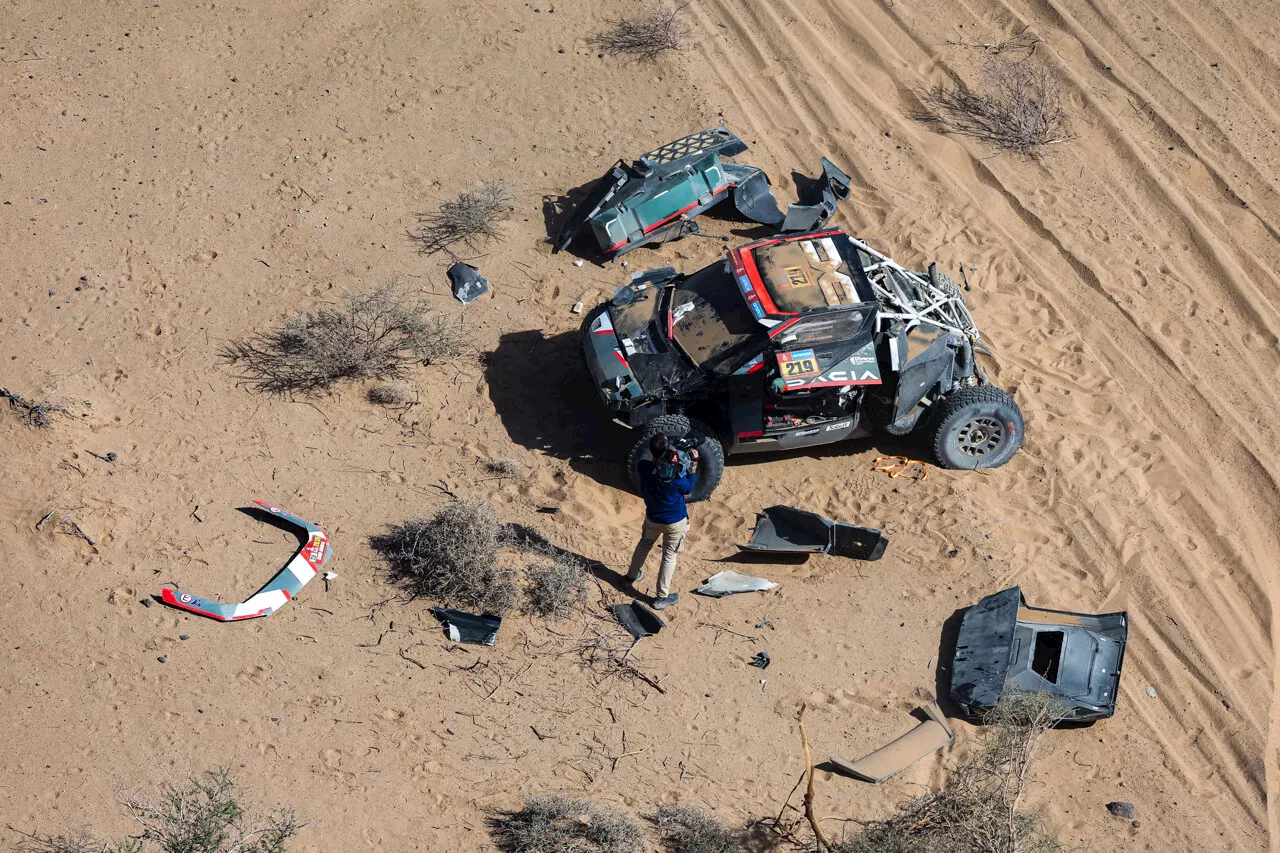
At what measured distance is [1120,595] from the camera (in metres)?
9.27

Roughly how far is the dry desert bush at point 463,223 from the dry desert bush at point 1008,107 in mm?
5587

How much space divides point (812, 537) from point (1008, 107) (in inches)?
272

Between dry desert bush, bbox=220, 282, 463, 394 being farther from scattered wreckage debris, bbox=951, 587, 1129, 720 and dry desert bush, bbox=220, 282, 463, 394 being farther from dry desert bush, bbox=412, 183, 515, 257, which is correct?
scattered wreckage debris, bbox=951, 587, 1129, 720

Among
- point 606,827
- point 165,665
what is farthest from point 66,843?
point 606,827

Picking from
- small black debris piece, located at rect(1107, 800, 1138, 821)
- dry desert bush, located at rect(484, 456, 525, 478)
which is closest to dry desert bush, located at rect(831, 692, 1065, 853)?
small black debris piece, located at rect(1107, 800, 1138, 821)

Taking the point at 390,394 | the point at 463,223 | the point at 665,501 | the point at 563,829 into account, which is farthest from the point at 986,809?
the point at 463,223

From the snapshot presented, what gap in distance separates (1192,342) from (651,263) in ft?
18.8

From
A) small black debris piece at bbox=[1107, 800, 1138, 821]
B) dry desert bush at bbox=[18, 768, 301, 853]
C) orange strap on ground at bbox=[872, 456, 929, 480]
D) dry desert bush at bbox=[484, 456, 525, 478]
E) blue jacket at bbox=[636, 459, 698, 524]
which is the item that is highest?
blue jacket at bbox=[636, 459, 698, 524]

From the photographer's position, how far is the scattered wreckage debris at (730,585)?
358 inches

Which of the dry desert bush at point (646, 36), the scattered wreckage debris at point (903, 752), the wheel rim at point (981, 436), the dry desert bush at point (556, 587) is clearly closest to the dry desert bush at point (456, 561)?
the dry desert bush at point (556, 587)

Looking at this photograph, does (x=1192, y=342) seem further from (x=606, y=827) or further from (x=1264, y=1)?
(x=606, y=827)

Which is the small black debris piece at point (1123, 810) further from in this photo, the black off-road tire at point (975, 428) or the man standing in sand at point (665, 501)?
the man standing in sand at point (665, 501)

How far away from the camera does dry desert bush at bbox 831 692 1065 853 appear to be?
7438mm

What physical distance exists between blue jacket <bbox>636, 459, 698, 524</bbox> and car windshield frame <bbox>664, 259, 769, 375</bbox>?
4.41ft
